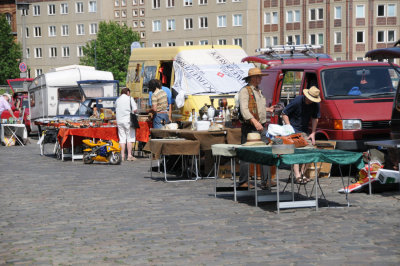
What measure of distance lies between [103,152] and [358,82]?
6.52 metres

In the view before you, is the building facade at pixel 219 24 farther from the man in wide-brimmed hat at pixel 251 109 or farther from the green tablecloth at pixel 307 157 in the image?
the green tablecloth at pixel 307 157

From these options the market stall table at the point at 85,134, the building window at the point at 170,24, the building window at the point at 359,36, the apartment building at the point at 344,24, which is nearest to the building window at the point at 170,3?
the building window at the point at 170,24

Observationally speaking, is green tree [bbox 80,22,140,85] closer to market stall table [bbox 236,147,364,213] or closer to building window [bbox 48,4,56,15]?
building window [bbox 48,4,56,15]

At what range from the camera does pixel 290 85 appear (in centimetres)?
2006

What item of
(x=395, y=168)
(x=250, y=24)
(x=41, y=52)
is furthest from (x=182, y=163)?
(x=41, y=52)

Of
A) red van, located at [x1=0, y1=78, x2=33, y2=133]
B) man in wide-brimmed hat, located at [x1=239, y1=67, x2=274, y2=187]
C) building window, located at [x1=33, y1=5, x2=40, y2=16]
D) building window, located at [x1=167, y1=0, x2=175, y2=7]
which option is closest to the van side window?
man in wide-brimmed hat, located at [x1=239, y1=67, x2=274, y2=187]

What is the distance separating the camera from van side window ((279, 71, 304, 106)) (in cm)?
1732

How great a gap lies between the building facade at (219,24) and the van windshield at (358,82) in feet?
205

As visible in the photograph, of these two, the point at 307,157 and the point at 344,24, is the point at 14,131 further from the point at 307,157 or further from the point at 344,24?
the point at 344,24

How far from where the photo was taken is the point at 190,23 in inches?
4697

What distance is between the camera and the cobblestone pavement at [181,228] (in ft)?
26.4

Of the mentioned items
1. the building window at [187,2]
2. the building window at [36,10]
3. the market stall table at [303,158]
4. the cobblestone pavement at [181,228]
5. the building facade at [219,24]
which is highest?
the building window at [36,10]

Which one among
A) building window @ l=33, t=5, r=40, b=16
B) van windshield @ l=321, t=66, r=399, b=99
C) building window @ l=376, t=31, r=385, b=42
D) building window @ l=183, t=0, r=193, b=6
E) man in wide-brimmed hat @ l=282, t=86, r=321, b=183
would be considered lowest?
man in wide-brimmed hat @ l=282, t=86, r=321, b=183

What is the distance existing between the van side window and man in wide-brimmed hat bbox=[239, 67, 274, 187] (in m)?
3.54
